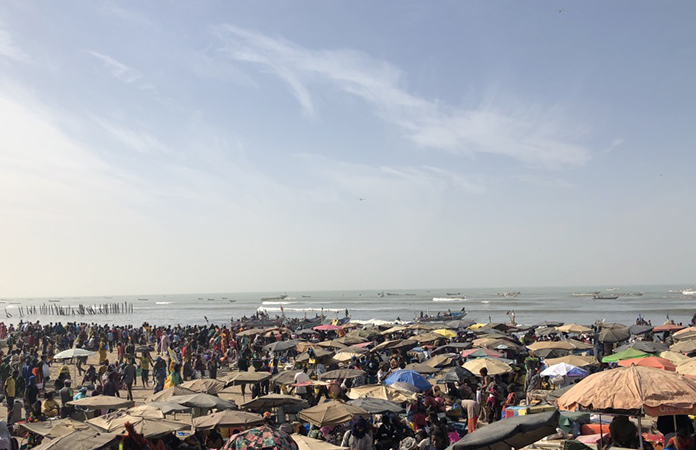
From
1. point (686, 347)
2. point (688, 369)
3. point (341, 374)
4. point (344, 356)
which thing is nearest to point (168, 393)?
point (341, 374)

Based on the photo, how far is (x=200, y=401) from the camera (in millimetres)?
11742

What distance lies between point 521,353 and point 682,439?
15.9 meters

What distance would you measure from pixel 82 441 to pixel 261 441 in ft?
9.76

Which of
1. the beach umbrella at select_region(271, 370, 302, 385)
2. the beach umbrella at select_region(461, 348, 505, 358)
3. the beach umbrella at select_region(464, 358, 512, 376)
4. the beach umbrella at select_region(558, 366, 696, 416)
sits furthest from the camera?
the beach umbrella at select_region(461, 348, 505, 358)

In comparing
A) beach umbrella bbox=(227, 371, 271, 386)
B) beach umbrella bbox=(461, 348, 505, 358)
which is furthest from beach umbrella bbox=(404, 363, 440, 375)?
beach umbrella bbox=(227, 371, 271, 386)

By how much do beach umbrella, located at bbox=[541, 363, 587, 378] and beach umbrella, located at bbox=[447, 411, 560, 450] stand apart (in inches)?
332

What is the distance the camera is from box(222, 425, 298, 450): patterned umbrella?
22.4 ft

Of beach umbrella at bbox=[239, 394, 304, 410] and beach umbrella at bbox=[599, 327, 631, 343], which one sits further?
beach umbrella at bbox=[599, 327, 631, 343]

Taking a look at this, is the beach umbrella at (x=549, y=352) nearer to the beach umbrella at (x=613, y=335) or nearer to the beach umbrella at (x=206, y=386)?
the beach umbrella at (x=613, y=335)

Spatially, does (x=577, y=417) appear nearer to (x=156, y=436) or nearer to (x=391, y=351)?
(x=156, y=436)

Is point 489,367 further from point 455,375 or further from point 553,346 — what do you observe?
point 553,346

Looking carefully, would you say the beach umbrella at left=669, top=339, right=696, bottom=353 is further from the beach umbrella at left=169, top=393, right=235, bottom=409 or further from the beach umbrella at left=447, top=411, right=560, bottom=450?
the beach umbrella at left=169, top=393, right=235, bottom=409

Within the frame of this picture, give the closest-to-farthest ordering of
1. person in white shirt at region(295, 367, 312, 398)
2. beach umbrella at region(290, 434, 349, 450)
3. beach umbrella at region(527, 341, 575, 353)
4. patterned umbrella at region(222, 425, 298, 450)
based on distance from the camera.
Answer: patterned umbrella at region(222, 425, 298, 450), beach umbrella at region(290, 434, 349, 450), person in white shirt at region(295, 367, 312, 398), beach umbrella at region(527, 341, 575, 353)

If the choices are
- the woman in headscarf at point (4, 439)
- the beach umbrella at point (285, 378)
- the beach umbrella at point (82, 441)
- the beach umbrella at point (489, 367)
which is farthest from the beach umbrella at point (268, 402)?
the beach umbrella at point (489, 367)
